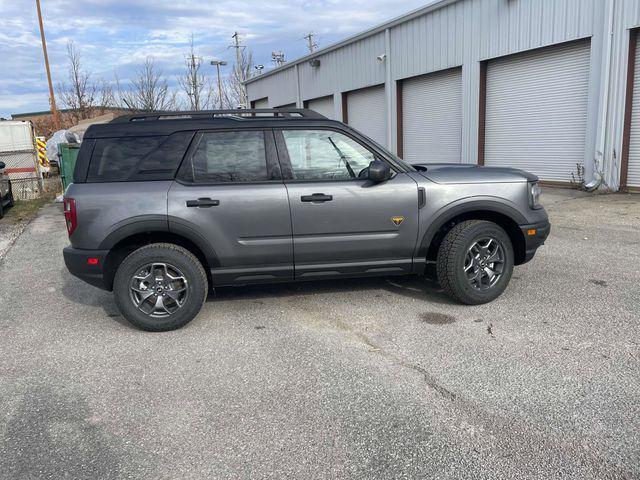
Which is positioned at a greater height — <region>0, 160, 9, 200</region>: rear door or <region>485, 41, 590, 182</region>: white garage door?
<region>485, 41, 590, 182</region>: white garage door

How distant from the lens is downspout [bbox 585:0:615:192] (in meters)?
11.1

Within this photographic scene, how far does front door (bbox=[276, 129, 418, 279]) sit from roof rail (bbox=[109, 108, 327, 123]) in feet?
1.10

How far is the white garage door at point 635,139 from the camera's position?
11.1 metres

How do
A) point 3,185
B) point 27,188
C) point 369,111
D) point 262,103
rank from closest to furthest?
point 3,185 < point 27,188 < point 369,111 < point 262,103

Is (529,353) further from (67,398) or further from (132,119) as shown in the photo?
(132,119)

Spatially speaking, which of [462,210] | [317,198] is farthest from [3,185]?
[462,210]

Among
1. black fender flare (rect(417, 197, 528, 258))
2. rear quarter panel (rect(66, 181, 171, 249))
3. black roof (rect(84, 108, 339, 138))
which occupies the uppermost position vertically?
black roof (rect(84, 108, 339, 138))

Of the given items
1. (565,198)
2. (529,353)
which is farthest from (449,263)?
(565,198)

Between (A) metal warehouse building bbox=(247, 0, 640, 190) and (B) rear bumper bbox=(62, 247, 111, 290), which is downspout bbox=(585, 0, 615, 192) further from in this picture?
(B) rear bumper bbox=(62, 247, 111, 290)

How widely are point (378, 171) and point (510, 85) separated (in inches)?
440

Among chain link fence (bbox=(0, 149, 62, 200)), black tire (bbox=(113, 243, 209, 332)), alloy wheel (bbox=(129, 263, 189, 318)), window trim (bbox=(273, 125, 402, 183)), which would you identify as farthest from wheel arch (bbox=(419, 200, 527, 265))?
chain link fence (bbox=(0, 149, 62, 200))

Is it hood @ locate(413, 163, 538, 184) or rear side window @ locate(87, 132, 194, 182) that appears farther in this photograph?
hood @ locate(413, 163, 538, 184)

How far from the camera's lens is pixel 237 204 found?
4586 mm

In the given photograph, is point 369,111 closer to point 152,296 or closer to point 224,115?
point 224,115
